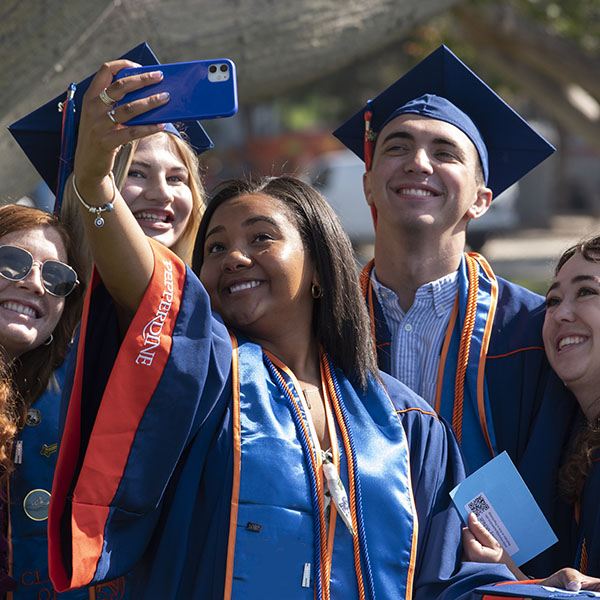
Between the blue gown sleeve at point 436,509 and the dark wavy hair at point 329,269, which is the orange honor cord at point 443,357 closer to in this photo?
the blue gown sleeve at point 436,509

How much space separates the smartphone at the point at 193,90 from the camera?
75.4 inches

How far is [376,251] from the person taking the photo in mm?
3451

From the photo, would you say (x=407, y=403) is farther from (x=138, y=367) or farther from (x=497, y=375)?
(x=138, y=367)

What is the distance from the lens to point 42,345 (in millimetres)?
2787

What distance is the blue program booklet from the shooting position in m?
2.60

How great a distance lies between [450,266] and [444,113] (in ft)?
1.83

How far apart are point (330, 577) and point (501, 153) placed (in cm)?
192

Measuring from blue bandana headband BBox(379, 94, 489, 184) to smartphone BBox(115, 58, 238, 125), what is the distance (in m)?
1.53

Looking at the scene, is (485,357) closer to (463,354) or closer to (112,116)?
(463,354)

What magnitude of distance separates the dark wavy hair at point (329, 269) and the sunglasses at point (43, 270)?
38 centimetres

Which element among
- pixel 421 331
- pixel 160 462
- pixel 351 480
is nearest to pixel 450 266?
pixel 421 331

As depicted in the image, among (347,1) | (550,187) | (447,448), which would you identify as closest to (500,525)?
(447,448)

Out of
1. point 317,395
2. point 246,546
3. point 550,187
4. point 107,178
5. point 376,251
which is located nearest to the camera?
point 107,178

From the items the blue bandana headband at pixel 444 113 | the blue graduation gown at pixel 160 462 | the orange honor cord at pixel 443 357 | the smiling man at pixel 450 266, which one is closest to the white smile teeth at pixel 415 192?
the smiling man at pixel 450 266
